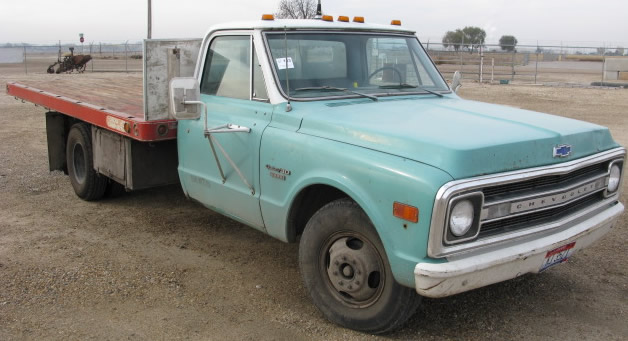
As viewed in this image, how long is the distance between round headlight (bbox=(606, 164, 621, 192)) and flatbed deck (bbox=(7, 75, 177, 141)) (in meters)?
3.41

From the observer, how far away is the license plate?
Result: 354cm

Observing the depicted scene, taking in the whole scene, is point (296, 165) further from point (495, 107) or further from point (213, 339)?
point (495, 107)

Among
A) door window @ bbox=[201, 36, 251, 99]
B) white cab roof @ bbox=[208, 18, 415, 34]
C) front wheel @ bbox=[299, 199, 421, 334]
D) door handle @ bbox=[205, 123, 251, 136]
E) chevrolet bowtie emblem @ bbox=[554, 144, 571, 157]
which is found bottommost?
front wheel @ bbox=[299, 199, 421, 334]

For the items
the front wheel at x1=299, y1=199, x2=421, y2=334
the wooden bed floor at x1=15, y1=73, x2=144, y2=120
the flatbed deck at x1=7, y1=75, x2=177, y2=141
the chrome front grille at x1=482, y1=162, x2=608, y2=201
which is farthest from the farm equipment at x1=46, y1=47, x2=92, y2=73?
the chrome front grille at x1=482, y1=162, x2=608, y2=201

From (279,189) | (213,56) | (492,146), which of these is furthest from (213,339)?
(213,56)

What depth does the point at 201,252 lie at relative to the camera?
17.2 ft

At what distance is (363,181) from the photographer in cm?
342

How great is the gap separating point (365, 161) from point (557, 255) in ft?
4.25

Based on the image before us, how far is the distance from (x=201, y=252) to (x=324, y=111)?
1925 mm

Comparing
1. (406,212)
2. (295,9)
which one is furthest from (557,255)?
(295,9)

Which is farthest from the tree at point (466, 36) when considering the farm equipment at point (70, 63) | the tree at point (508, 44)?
the farm equipment at point (70, 63)

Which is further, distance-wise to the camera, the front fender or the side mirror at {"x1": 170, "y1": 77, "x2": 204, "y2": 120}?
the side mirror at {"x1": 170, "y1": 77, "x2": 204, "y2": 120}

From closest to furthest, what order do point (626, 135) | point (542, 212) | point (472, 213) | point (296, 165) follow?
point (472, 213) → point (542, 212) → point (296, 165) → point (626, 135)

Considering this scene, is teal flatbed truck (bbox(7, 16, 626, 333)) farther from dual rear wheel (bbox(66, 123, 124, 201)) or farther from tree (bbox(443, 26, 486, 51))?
tree (bbox(443, 26, 486, 51))
